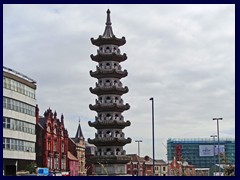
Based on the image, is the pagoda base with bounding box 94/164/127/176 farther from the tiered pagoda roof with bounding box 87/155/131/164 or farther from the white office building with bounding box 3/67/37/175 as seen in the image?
the white office building with bounding box 3/67/37/175

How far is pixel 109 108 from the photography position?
144 ft

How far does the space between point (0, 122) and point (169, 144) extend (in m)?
76.5

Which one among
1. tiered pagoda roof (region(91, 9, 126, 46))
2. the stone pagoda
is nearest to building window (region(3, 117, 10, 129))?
the stone pagoda

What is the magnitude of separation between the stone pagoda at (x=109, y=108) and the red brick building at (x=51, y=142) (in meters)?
17.3

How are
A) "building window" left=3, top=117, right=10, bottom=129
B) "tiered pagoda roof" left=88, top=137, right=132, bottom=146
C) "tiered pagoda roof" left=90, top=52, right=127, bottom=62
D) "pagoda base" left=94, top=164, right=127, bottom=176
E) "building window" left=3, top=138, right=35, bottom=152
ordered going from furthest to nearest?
"building window" left=3, top=138, right=35, bottom=152, "building window" left=3, top=117, right=10, bottom=129, "tiered pagoda roof" left=90, top=52, right=127, bottom=62, "pagoda base" left=94, top=164, right=127, bottom=176, "tiered pagoda roof" left=88, top=137, right=132, bottom=146

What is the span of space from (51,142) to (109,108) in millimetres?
24225

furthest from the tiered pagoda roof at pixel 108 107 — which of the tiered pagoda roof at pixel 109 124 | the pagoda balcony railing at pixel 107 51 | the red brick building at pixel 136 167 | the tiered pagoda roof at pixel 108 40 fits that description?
the red brick building at pixel 136 167

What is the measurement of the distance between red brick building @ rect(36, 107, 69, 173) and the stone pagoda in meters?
17.3

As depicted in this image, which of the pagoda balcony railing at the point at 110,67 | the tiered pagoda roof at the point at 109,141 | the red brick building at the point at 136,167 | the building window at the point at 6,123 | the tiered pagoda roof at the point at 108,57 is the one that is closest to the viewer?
the tiered pagoda roof at the point at 109,141

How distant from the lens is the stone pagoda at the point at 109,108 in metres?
43.5

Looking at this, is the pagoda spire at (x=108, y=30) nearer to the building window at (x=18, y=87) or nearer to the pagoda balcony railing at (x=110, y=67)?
the pagoda balcony railing at (x=110, y=67)

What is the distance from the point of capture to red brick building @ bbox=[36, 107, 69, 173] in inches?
2438
